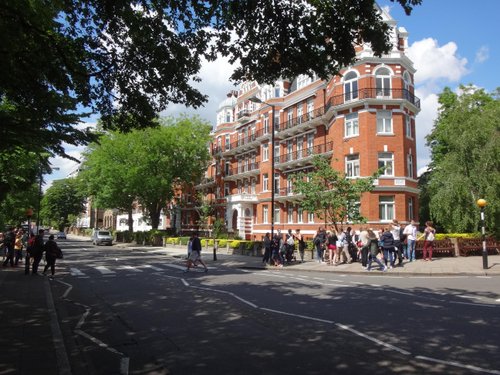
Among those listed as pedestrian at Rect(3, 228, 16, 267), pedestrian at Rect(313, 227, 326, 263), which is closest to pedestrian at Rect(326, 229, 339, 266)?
pedestrian at Rect(313, 227, 326, 263)

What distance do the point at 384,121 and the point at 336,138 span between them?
13.8 ft

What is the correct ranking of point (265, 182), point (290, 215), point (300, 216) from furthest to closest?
point (265, 182)
point (290, 215)
point (300, 216)

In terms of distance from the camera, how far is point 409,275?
16125mm

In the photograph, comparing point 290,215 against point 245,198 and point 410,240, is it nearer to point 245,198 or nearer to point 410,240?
point 245,198

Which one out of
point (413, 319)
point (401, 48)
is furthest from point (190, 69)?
point (401, 48)

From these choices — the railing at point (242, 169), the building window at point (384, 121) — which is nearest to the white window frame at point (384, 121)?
the building window at point (384, 121)

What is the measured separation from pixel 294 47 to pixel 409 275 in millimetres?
12111

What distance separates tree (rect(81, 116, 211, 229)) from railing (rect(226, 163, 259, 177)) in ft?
17.5

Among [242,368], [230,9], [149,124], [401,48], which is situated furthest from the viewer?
[401,48]

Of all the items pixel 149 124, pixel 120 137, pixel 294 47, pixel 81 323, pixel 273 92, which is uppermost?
pixel 273 92

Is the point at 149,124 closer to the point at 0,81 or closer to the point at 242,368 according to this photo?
the point at 0,81

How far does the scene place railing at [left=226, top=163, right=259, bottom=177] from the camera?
50.4 m

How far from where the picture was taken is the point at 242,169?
177 feet

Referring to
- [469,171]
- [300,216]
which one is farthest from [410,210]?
[300,216]
